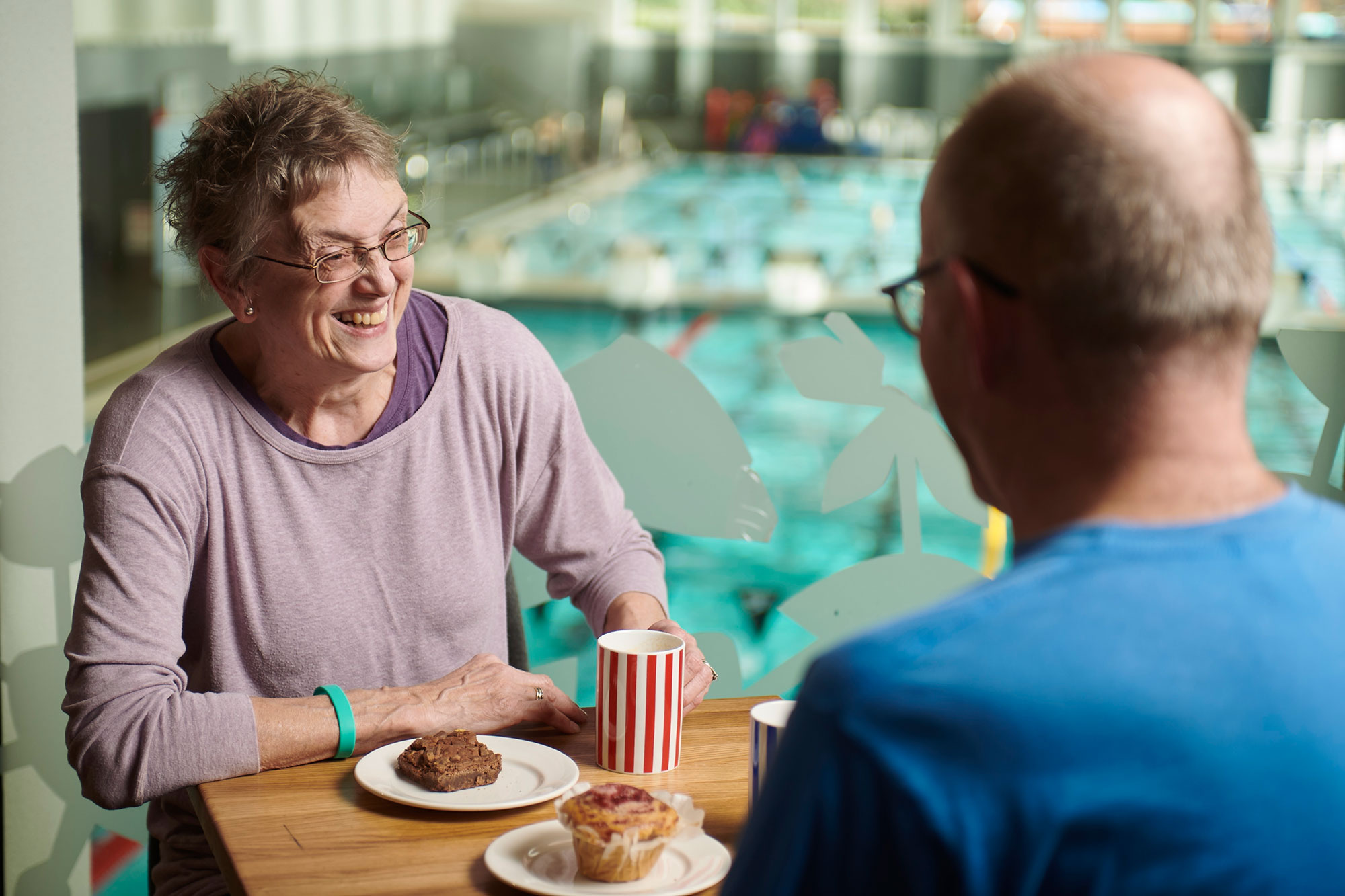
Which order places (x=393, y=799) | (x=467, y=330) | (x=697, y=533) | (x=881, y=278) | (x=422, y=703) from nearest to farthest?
(x=393, y=799), (x=422, y=703), (x=467, y=330), (x=697, y=533), (x=881, y=278)

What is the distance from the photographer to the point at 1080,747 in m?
0.39

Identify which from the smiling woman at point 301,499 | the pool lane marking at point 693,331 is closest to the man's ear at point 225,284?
the smiling woman at point 301,499

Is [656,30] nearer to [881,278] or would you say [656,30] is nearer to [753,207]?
[753,207]

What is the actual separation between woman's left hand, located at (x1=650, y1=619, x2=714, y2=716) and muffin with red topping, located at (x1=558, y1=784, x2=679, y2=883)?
0.26 metres

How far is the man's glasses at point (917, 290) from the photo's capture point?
47 centimetres

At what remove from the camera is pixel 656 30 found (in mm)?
17328

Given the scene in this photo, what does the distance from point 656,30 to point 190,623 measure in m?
17.3

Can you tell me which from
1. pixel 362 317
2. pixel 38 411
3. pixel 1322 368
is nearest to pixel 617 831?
pixel 362 317

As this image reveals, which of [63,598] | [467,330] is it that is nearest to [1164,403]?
[467,330]

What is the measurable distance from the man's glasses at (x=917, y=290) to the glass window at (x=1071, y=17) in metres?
17.2

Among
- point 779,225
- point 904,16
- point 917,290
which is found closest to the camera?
point 917,290

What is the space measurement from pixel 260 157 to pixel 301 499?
0.91ft

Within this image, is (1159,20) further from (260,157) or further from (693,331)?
(260,157)

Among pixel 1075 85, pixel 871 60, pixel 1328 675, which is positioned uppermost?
pixel 871 60
